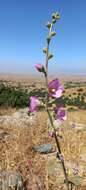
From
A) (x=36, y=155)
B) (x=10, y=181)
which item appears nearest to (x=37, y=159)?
(x=36, y=155)

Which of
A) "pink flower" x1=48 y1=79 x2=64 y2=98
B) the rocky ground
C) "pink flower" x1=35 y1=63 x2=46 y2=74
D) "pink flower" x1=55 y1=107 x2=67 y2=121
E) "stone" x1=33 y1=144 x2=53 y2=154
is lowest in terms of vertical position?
"stone" x1=33 y1=144 x2=53 y2=154

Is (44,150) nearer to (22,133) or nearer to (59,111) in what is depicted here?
(22,133)

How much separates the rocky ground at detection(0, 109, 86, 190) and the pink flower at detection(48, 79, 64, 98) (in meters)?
0.73

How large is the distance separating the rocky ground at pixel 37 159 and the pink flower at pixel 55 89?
0.73 metres

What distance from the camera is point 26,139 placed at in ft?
25.9

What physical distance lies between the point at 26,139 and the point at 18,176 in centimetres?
268

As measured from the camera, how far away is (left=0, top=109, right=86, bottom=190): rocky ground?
506cm

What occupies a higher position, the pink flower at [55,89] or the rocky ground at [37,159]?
the pink flower at [55,89]

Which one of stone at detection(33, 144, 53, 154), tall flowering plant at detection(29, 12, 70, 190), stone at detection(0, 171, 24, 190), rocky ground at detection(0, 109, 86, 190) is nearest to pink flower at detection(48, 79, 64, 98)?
tall flowering plant at detection(29, 12, 70, 190)

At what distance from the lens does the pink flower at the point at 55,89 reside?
8.44 ft

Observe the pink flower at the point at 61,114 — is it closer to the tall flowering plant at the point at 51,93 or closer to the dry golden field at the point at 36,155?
the tall flowering plant at the point at 51,93

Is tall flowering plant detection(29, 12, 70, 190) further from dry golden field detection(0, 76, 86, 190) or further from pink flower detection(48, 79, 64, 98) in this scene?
dry golden field detection(0, 76, 86, 190)

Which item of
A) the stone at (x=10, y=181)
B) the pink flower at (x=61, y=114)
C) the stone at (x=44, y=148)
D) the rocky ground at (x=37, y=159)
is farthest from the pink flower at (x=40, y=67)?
the stone at (x=44, y=148)

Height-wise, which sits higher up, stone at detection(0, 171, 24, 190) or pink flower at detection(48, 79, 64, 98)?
pink flower at detection(48, 79, 64, 98)
